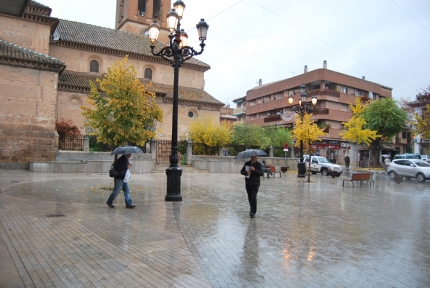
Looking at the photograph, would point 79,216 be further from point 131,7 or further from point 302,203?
point 131,7

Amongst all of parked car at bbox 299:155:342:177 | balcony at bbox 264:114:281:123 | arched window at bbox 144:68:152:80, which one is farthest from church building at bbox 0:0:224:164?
balcony at bbox 264:114:281:123

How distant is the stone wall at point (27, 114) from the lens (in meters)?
21.3

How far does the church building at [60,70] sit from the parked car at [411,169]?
1777cm

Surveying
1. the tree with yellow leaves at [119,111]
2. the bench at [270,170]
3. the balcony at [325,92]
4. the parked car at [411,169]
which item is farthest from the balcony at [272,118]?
the tree with yellow leaves at [119,111]

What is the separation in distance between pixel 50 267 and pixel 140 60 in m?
35.3

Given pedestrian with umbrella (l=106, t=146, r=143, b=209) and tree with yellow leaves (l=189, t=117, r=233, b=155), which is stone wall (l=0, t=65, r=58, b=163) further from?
pedestrian with umbrella (l=106, t=146, r=143, b=209)

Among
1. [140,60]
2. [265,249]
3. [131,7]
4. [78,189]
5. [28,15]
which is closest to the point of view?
[265,249]

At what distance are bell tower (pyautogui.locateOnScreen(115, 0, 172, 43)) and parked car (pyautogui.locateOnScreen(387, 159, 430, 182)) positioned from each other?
109ft

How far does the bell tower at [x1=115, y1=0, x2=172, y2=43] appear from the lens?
43.6m

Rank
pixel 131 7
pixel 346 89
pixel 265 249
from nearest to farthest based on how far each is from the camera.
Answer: pixel 265 249 → pixel 131 7 → pixel 346 89

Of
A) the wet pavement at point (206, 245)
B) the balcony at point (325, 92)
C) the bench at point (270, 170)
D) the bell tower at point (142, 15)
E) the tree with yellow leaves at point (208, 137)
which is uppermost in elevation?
the bell tower at point (142, 15)

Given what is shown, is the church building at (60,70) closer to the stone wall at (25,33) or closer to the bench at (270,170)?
the stone wall at (25,33)

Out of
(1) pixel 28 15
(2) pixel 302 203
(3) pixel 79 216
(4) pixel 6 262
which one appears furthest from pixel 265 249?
(1) pixel 28 15

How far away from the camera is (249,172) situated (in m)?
8.03
